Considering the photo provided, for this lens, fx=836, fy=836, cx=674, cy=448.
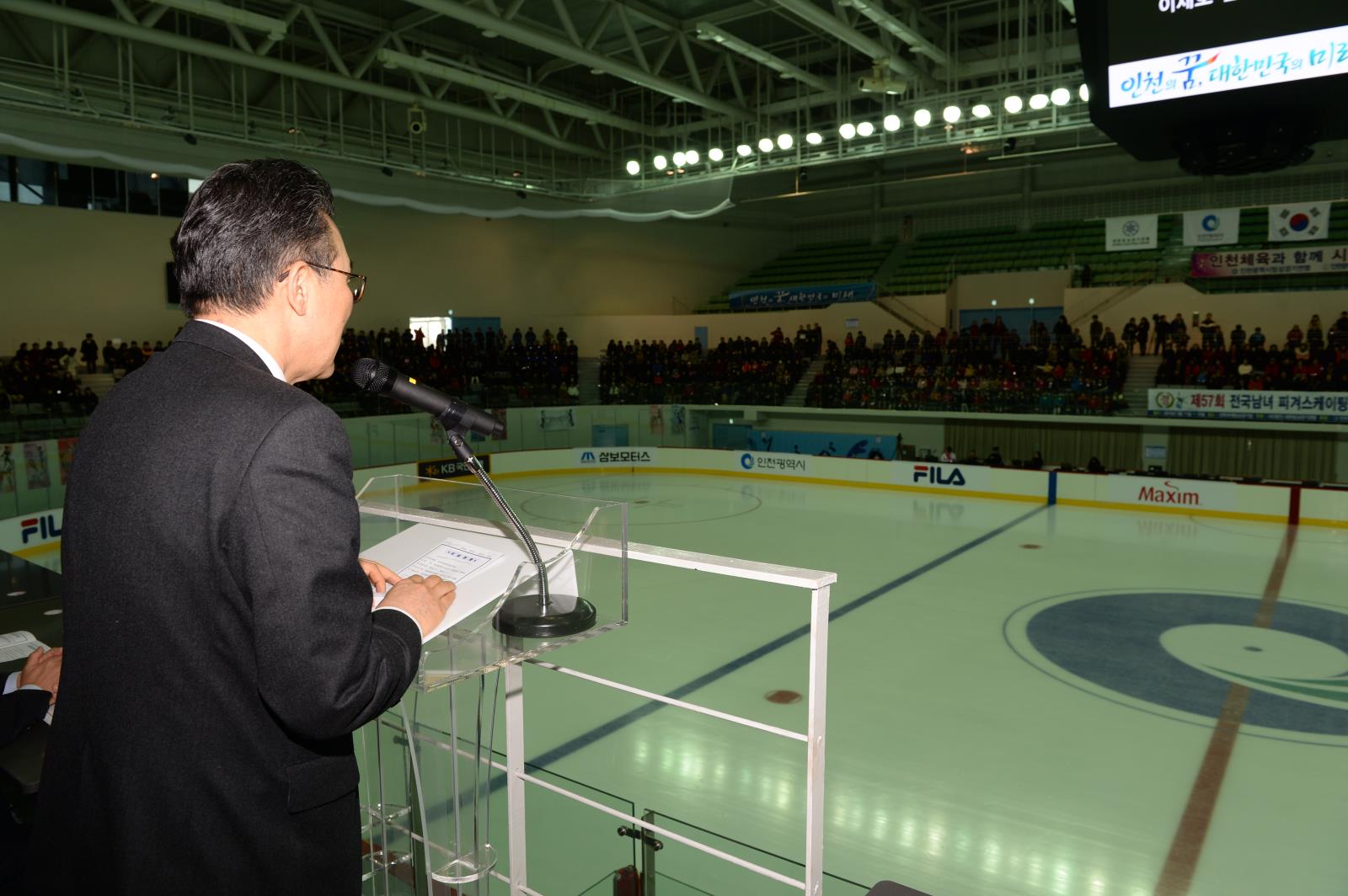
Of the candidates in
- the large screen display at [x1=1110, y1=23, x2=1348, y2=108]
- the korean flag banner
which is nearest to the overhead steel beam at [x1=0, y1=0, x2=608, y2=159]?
the large screen display at [x1=1110, y1=23, x2=1348, y2=108]

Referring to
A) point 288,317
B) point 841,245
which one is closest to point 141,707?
point 288,317

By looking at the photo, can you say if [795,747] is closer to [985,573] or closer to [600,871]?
[600,871]

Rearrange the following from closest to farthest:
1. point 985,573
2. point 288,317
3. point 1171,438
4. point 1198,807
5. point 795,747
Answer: point 288,317
point 1198,807
point 795,747
point 985,573
point 1171,438

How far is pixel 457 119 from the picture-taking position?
2283 centimetres

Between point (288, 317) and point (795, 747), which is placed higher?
point (288, 317)

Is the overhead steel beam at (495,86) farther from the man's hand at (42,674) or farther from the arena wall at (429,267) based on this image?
the man's hand at (42,674)

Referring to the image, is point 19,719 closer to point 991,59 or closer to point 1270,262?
point 991,59

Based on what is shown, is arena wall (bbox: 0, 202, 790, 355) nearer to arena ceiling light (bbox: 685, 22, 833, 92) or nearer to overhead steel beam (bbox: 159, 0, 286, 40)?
overhead steel beam (bbox: 159, 0, 286, 40)

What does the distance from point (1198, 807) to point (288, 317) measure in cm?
646

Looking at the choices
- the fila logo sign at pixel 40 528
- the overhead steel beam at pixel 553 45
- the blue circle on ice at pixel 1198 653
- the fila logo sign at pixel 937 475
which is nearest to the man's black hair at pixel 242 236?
the blue circle on ice at pixel 1198 653

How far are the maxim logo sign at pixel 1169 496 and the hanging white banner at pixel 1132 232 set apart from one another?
22.9 ft

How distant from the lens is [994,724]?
6.83 meters

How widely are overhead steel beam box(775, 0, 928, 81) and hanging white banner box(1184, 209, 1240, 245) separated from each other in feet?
27.6

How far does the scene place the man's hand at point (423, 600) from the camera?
139 centimetres
